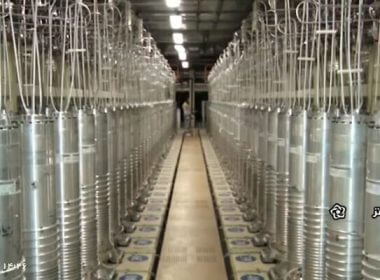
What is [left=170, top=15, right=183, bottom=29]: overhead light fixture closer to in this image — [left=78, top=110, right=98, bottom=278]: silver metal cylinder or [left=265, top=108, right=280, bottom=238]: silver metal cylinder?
[left=265, top=108, right=280, bottom=238]: silver metal cylinder

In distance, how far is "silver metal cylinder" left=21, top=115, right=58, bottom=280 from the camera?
2859 mm

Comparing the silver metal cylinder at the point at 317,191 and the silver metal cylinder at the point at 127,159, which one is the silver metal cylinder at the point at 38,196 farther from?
the silver metal cylinder at the point at 127,159

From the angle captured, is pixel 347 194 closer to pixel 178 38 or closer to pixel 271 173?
pixel 271 173

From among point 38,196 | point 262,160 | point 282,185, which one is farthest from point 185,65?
point 38,196

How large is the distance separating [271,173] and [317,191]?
169cm

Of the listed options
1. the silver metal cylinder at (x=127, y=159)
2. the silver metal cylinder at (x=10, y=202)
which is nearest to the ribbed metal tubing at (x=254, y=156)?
the silver metal cylinder at (x=127, y=159)

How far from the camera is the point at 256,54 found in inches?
258

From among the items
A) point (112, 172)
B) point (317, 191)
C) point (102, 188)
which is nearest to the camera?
point (317, 191)

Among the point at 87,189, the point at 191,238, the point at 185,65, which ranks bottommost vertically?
the point at 191,238

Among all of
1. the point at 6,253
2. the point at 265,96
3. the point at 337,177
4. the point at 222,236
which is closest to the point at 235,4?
the point at 265,96

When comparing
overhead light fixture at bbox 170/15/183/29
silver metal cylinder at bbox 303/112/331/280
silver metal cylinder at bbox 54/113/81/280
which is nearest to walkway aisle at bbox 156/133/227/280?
silver metal cylinder at bbox 54/113/81/280

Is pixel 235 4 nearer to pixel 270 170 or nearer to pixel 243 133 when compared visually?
pixel 243 133

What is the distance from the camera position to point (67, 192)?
11.1 feet

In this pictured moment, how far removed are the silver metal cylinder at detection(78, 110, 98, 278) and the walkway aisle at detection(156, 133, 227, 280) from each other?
3.40ft
